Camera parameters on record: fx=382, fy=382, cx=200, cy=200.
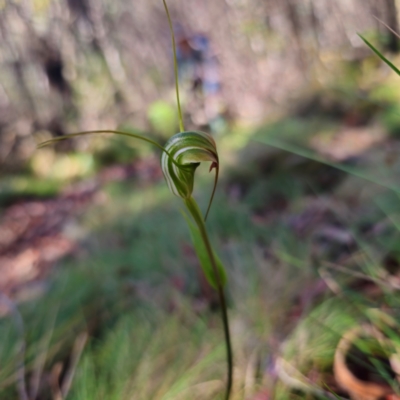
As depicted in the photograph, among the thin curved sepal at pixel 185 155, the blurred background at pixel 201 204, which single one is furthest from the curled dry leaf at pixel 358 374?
the thin curved sepal at pixel 185 155

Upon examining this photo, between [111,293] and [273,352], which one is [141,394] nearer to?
[273,352]

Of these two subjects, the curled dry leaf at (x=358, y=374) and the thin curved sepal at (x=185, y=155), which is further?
the curled dry leaf at (x=358, y=374)

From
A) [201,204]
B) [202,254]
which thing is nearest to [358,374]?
[202,254]

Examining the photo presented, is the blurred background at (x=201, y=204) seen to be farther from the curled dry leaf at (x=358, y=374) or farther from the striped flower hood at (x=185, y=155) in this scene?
the striped flower hood at (x=185, y=155)

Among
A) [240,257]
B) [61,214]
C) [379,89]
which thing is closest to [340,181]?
[240,257]

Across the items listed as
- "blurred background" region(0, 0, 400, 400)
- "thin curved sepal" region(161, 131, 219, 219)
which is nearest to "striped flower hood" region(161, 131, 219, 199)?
"thin curved sepal" region(161, 131, 219, 219)

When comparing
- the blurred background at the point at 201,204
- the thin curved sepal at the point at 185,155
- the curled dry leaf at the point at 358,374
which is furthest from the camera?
the blurred background at the point at 201,204

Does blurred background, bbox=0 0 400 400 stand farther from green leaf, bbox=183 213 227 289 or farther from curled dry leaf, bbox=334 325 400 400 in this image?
green leaf, bbox=183 213 227 289
